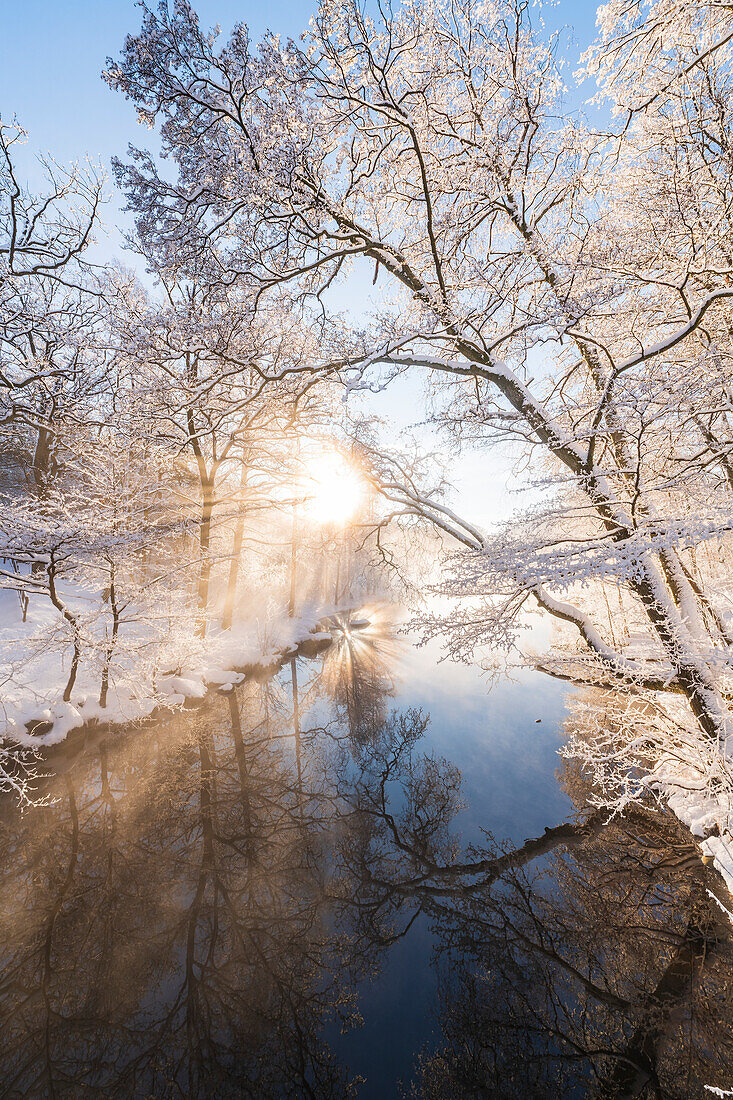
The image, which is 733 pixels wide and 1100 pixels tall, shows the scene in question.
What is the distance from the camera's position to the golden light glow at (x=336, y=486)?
22.7 ft

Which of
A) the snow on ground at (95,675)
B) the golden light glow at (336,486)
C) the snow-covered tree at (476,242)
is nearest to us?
the snow-covered tree at (476,242)

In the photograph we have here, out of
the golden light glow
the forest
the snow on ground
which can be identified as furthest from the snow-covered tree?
the snow on ground

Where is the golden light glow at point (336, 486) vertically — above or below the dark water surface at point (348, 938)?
above

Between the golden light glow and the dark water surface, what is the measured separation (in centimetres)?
549

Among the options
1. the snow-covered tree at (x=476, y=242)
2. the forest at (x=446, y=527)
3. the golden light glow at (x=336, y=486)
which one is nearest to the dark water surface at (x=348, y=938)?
the forest at (x=446, y=527)

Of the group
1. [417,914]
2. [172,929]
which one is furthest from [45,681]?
[417,914]

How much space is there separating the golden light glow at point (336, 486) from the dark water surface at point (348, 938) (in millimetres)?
5493

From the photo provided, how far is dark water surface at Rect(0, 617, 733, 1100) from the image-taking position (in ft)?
11.1

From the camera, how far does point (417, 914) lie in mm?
4934

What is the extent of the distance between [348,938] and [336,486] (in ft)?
25.6

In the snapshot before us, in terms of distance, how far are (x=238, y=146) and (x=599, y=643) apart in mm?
6302

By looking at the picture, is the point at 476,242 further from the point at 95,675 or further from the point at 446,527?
the point at 95,675

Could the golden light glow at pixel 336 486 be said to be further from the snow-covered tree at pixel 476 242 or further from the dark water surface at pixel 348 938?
the dark water surface at pixel 348 938

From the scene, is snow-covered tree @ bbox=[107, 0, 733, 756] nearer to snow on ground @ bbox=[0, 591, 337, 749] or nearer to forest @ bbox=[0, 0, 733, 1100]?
forest @ bbox=[0, 0, 733, 1100]
